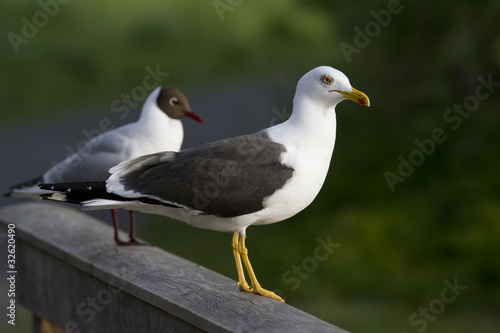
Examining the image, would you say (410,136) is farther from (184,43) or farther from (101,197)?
(184,43)

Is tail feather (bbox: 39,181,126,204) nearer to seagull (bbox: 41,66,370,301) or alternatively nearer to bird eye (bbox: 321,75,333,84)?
seagull (bbox: 41,66,370,301)

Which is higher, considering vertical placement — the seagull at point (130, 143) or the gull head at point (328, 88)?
the gull head at point (328, 88)

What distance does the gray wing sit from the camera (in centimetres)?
298

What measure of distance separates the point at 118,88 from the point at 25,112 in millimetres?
1701

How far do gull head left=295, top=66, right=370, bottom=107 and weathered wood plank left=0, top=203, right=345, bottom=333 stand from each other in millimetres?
795

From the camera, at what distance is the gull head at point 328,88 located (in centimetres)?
301

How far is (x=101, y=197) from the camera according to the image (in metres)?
3.01

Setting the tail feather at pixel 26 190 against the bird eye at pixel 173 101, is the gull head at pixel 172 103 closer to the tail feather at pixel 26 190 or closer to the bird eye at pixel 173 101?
the bird eye at pixel 173 101

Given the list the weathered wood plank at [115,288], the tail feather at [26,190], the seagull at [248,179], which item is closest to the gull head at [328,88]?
the seagull at [248,179]

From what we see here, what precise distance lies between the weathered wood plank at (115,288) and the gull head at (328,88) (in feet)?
2.61

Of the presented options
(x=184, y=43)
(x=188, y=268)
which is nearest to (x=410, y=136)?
(x=188, y=268)

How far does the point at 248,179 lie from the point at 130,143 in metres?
1.33

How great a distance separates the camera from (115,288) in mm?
3230

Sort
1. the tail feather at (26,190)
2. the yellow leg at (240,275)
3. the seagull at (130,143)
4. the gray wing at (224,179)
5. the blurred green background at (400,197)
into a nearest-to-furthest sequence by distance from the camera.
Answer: the gray wing at (224,179), the yellow leg at (240,275), the tail feather at (26,190), the seagull at (130,143), the blurred green background at (400,197)
